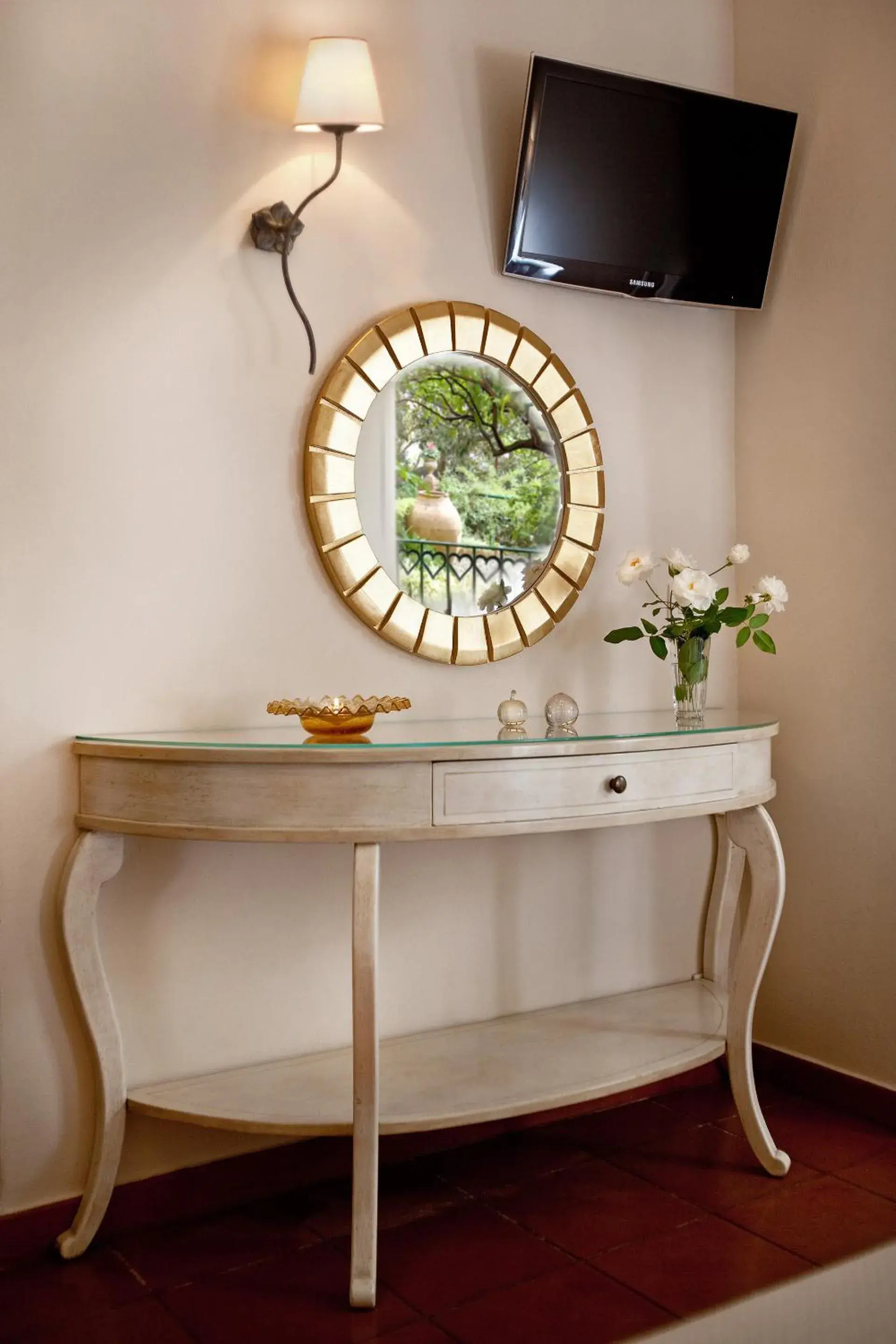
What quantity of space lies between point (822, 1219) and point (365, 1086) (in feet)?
3.09

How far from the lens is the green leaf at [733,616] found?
8.42 feet

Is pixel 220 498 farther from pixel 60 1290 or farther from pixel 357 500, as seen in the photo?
pixel 60 1290

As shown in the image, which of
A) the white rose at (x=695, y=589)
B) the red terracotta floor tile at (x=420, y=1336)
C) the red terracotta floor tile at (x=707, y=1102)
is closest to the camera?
the red terracotta floor tile at (x=420, y=1336)

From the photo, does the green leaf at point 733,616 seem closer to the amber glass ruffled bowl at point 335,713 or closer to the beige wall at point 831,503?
the beige wall at point 831,503

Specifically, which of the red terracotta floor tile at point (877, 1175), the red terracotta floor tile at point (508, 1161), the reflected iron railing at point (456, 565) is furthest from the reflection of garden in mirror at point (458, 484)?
the red terracotta floor tile at point (877, 1175)

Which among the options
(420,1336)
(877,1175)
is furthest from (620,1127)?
(420,1336)

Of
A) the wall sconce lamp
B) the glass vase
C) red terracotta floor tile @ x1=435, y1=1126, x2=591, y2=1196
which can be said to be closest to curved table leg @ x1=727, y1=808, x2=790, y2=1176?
the glass vase

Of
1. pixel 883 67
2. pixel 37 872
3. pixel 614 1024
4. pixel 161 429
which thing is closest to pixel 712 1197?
pixel 614 1024

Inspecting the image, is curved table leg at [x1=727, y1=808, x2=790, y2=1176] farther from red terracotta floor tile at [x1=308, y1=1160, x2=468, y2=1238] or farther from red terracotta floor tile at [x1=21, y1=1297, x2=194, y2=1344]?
red terracotta floor tile at [x1=21, y1=1297, x2=194, y2=1344]

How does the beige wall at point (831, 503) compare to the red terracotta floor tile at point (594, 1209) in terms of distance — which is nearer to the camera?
the red terracotta floor tile at point (594, 1209)

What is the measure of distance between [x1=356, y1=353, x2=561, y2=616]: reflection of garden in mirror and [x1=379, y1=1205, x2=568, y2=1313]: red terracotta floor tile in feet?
3.92

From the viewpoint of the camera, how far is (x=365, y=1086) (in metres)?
1.99

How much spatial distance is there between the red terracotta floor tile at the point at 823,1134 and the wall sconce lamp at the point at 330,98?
214 cm

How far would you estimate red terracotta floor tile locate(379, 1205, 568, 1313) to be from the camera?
2061 millimetres
